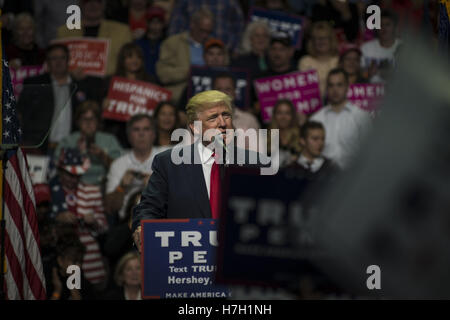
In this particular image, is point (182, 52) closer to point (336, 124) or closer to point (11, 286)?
point (336, 124)

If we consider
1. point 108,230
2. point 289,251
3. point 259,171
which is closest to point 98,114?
point 108,230

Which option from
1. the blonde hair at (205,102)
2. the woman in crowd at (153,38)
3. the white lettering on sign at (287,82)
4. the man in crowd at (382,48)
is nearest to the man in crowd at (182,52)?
the woman in crowd at (153,38)

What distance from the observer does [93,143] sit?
287 inches

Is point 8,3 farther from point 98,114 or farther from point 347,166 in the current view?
point 347,166

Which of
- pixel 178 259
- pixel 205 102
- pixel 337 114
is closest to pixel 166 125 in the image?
pixel 337 114

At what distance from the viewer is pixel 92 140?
7.29m

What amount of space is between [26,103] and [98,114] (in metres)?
2.25

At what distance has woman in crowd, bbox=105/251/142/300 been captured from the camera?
5.96 metres

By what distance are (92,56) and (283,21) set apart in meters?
2.06

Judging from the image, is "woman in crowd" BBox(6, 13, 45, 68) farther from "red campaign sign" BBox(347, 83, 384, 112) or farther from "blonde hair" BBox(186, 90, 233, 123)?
"blonde hair" BBox(186, 90, 233, 123)

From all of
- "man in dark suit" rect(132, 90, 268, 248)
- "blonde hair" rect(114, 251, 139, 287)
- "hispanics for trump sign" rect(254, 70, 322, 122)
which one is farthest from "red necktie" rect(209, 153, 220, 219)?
"hispanics for trump sign" rect(254, 70, 322, 122)

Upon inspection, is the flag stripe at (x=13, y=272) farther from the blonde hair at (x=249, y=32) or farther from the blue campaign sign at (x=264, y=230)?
the blonde hair at (x=249, y=32)

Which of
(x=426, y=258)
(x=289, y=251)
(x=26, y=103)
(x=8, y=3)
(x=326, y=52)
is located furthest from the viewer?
(x=8, y=3)

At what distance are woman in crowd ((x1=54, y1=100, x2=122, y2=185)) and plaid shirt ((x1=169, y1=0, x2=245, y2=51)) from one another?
142 centimetres
